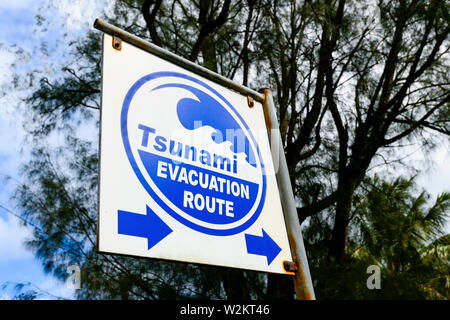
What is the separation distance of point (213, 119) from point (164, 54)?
0.14m

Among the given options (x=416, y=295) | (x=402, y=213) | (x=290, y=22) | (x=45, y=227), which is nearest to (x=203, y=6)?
(x=290, y=22)

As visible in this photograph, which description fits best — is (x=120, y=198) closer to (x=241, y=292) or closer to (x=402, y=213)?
(x=241, y=292)

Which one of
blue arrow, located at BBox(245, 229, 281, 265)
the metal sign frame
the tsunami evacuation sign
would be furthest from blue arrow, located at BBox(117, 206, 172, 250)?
the metal sign frame

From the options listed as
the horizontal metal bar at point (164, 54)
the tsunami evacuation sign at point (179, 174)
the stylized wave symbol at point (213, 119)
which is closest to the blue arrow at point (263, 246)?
the tsunami evacuation sign at point (179, 174)

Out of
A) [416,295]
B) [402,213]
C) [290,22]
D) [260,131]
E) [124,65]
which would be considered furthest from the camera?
[402,213]

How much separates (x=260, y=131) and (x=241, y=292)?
3357 millimetres

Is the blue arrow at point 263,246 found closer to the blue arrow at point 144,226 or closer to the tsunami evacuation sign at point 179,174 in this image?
the tsunami evacuation sign at point 179,174

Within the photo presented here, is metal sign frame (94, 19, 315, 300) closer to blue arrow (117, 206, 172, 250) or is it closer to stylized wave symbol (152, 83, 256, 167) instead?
A: stylized wave symbol (152, 83, 256, 167)

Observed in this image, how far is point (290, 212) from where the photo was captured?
96 cm

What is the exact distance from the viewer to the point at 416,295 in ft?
14.0

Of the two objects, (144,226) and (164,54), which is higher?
(164,54)

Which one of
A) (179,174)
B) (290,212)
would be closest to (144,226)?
(179,174)

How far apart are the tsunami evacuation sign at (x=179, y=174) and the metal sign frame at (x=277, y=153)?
13 mm

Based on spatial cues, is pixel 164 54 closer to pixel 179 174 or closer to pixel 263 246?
pixel 179 174
